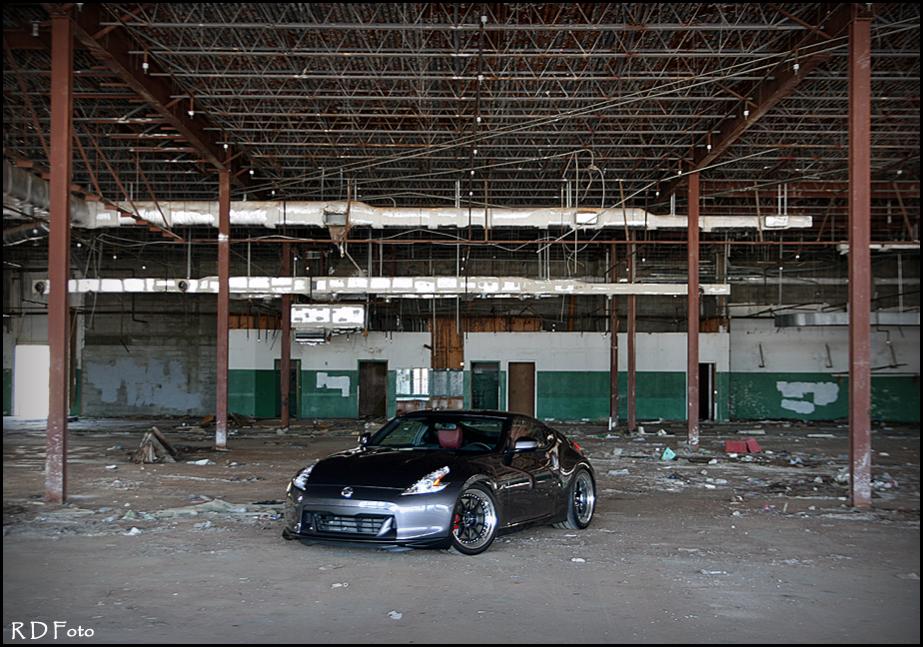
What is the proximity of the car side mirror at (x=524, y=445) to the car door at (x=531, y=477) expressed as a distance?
0.35ft

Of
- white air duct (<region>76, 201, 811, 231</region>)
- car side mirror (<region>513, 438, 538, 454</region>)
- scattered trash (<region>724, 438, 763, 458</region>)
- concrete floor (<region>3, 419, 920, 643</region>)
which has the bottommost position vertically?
scattered trash (<region>724, 438, 763, 458</region>)

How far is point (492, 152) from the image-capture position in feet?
67.4

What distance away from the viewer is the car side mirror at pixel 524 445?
8594mm

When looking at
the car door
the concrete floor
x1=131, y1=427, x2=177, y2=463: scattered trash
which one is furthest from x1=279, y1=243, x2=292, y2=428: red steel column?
the car door

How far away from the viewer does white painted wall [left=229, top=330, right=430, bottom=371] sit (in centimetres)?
3200

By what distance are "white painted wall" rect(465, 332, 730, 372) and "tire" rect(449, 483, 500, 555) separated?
23578 mm

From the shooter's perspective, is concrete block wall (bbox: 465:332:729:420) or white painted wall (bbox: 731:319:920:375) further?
white painted wall (bbox: 731:319:920:375)

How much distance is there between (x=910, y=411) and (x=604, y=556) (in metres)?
28.3

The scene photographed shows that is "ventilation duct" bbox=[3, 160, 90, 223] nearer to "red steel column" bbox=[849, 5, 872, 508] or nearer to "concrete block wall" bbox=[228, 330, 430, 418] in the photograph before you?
"red steel column" bbox=[849, 5, 872, 508]

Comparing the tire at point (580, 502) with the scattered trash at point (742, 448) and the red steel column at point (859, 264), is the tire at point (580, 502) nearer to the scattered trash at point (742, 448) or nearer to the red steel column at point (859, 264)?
the red steel column at point (859, 264)

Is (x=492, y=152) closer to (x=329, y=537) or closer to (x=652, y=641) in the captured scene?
(x=329, y=537)

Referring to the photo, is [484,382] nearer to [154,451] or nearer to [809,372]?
[809,372]

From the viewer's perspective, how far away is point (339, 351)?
32.2 metres

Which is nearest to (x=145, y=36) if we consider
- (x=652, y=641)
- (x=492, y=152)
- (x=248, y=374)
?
(x=492, y=152)
